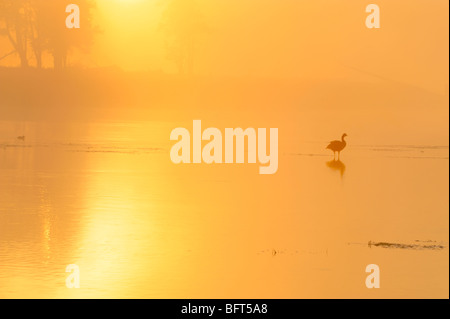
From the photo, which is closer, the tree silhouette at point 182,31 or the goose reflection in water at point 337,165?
the goose reflection in water at point 337,165

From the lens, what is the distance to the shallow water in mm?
12625

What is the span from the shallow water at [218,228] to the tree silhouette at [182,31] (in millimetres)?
54103

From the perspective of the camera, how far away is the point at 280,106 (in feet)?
250

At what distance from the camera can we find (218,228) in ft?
54.9

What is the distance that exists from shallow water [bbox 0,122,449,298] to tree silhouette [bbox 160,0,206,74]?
54.1m

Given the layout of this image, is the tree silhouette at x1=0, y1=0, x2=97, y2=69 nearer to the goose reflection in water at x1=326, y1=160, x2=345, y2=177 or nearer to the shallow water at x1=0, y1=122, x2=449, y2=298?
the shallow water at x1=0, y1=122, x2=449, y2=298

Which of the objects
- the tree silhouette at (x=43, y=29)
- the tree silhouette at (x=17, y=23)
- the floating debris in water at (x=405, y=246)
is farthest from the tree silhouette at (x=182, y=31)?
the floating debris in water at (x=405, y=246)

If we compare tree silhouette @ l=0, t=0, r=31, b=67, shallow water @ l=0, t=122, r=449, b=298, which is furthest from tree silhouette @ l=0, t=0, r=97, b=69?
shallow water @ l=0, t=122, r=449, b=298

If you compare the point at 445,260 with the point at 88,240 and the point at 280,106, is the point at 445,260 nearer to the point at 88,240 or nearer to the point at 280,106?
the point at 88,240

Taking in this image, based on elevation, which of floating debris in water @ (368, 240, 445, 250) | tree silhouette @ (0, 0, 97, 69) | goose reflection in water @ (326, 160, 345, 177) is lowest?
floating debris in water @ (368, 240, 445, 250)

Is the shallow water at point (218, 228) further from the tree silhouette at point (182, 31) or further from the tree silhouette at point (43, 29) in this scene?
the tree silhouette at point (182, 31)

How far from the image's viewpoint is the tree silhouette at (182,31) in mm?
83250

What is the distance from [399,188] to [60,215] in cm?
876

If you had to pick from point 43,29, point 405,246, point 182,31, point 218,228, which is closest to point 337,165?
point 218,228
